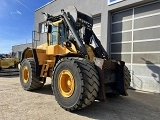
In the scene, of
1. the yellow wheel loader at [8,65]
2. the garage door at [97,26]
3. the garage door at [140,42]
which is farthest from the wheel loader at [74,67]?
the yellow wheel loader at [8,65]

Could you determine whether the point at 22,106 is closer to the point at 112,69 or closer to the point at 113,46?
the point at 112,69

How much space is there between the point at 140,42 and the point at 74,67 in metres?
5.69

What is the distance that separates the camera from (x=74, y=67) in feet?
16.3

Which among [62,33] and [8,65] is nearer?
[62,33]

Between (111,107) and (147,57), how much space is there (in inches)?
176

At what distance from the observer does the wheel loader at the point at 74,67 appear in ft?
15.7

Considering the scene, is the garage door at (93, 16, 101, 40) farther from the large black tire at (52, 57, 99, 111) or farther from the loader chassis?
the loader chassis

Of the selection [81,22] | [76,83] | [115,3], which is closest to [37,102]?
[76,83]

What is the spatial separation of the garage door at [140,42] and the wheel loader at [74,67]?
10.1 feet

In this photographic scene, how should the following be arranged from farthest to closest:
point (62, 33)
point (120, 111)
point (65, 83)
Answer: point (62, 33)
point (65, 83)
point (120, 111)

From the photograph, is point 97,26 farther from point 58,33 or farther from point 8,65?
point 8,65

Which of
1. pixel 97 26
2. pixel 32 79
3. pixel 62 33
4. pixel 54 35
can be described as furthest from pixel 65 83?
pixel 97 26

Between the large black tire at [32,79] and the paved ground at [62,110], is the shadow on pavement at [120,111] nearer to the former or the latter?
the paved ground at [62,110]

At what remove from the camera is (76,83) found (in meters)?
4.86
